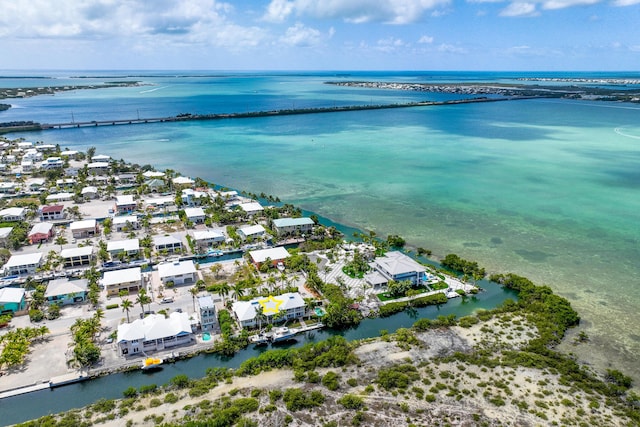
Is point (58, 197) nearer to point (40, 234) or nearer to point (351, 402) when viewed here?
point (40, 234)

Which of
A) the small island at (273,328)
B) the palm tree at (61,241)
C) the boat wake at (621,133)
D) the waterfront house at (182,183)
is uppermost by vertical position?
the boat wake at (621,133)

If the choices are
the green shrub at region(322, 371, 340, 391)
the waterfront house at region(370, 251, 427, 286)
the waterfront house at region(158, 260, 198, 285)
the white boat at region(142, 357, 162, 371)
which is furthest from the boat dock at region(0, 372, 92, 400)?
the waterfront house at region(370, 251, 427, 286)

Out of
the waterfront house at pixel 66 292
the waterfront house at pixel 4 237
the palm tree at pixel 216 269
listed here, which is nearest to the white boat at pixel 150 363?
the waterfront house at pixel 66 292

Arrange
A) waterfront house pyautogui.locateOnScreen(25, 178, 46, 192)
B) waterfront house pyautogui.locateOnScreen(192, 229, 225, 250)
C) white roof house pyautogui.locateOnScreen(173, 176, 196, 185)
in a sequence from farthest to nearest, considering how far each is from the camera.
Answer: white roof house pyautogui.locateOnScreen(173, 176, 196, 185) < waterfront house pyautogui.locateOnScreen(25, 178, 46, 192) < waterfront house pyautogui.locateOnScreen(192, 229, 225, 250)

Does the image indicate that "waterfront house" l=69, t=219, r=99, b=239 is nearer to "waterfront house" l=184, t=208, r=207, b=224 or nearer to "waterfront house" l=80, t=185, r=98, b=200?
"waterfront house" l=184, t=208, r=207, b=224

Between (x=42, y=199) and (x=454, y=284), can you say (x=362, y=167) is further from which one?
(x=42, y=199)

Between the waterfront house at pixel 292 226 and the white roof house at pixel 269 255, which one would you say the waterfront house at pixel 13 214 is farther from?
the waterfront house at pixel 292 226
